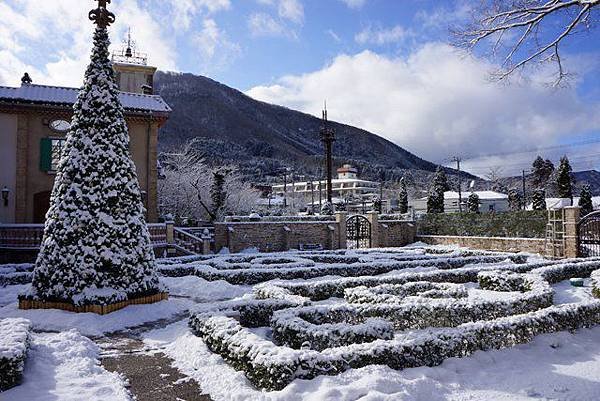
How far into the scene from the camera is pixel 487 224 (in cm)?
2727

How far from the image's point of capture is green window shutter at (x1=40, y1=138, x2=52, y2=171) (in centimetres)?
2033

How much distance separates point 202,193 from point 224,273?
88.6 feet

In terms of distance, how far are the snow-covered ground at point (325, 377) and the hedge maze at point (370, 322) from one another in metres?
0.16

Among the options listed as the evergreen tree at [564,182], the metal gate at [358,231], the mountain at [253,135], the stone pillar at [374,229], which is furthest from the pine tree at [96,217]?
the mountain at [253,135]

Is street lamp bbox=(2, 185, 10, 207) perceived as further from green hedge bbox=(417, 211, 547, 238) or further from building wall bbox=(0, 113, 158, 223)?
green hedge bbox=(417, 211, 547, 238)

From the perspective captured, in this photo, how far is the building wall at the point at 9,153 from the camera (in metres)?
19.8

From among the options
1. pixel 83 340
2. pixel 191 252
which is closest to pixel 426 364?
pixel 83 340

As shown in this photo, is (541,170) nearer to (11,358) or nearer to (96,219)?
(96,219)

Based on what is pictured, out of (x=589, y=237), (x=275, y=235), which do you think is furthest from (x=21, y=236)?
(x=589, y=237)

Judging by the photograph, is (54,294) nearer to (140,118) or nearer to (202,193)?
(140,118)

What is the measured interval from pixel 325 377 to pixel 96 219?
19.1ft

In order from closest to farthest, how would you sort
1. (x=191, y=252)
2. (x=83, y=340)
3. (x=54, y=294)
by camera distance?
1. (x=83, y=340)
2. (x=54, y=294)
3. (x=191, y=252)

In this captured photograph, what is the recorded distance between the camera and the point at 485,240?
25422 mm

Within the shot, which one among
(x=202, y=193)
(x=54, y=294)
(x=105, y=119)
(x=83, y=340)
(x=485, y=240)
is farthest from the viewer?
(x=202, y=193)
